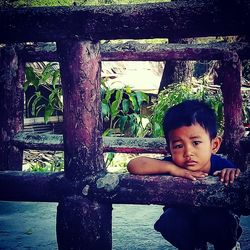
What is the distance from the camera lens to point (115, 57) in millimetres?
3080

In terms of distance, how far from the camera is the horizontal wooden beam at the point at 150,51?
2926 mm

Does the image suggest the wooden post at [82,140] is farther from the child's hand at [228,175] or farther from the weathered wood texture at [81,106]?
the child's hand at [228,175]

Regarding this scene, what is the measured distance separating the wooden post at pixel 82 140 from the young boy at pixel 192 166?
Result: 23 cm

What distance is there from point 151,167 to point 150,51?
173 centimetres

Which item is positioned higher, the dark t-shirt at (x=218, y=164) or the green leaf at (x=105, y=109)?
the green leaf at (x=105, y=109)

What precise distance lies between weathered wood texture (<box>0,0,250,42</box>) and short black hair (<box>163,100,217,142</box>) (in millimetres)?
424

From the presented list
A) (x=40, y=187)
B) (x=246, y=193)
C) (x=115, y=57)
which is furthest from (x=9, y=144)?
(x=246, y=193)

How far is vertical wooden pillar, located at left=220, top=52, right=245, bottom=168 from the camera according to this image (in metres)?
2.99

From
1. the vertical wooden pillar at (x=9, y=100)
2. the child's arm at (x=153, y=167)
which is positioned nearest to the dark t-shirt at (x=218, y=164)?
the child's arm at (x=153, y=167)

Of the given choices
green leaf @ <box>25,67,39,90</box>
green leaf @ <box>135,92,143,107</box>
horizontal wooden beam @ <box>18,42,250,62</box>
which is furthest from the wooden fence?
green leaf @ <box>135,92,143,107</box>

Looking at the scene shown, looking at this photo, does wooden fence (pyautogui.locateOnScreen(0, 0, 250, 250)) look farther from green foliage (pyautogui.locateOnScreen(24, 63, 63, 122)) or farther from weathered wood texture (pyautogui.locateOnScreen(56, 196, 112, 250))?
green foliage (pyautogui.locateOnScreen(24, 63, 63, 122))

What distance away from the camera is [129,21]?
4.32ft

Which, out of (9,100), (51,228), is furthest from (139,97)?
(51,228)

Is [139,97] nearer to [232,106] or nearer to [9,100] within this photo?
[232,106]
